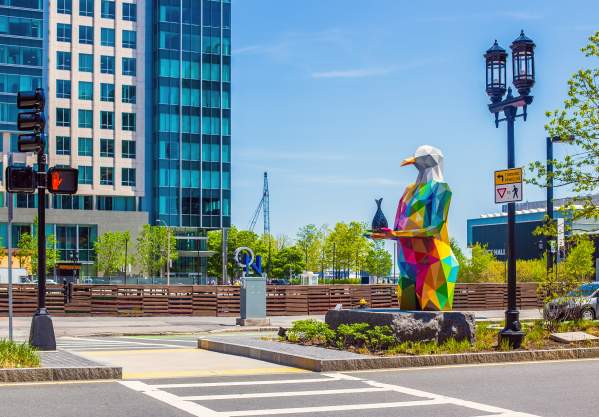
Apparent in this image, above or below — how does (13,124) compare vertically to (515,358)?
above

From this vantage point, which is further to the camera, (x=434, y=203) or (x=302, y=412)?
(x=434, y=203)

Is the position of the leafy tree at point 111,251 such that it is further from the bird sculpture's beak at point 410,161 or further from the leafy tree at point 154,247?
the bird sculpture's beak at point 410,161

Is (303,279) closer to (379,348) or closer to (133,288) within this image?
(133,288)

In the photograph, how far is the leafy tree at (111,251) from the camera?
3691 inches

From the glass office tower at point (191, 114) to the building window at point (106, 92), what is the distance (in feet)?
16.7

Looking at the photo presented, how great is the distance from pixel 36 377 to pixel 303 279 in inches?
3621

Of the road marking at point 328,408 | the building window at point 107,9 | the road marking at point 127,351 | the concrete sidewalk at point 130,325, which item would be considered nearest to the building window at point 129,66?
the building window at point 107,9

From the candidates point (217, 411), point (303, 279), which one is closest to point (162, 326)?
point (217, 411)

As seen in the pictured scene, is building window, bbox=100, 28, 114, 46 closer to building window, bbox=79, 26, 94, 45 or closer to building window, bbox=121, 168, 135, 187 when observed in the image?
building window, bbox=79, 26, 94, 45

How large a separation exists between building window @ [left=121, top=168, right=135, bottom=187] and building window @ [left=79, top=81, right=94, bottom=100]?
8597mm

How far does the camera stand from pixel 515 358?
53.7 feet

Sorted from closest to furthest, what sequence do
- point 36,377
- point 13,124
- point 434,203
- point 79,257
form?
point 36,377
point 434,203
point 13,124
point 79,257

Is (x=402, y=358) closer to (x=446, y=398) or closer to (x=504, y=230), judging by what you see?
(x=446, y=398)

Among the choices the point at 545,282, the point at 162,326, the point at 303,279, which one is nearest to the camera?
the point at 545,282
